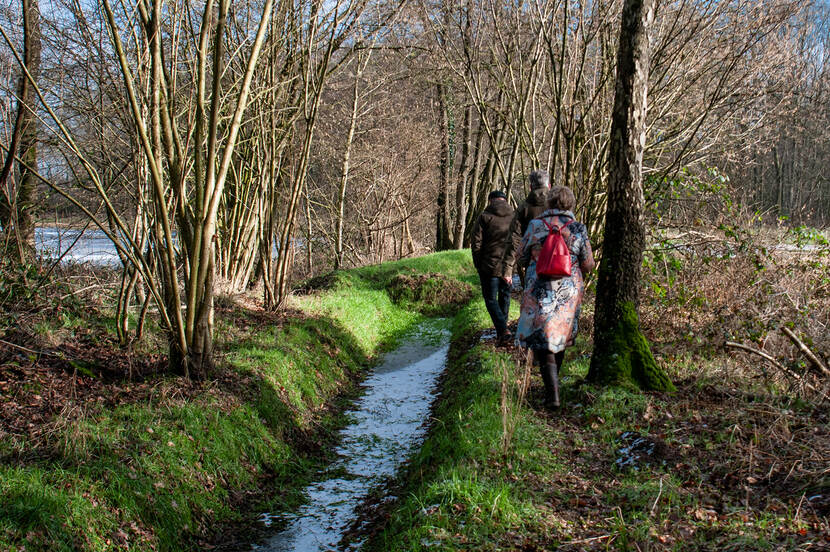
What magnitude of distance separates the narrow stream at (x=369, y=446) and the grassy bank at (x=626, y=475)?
49 cm

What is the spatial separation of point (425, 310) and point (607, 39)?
7.29 m

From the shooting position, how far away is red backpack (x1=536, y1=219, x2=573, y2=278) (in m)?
5.67

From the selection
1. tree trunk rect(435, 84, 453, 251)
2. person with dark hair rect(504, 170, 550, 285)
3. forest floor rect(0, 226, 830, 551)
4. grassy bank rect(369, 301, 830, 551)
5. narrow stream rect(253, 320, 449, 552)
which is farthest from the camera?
tree trunk rect(435, 84, 453, 251)

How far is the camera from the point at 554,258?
569 centimetres

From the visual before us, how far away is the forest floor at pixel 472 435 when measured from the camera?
3.65 meters

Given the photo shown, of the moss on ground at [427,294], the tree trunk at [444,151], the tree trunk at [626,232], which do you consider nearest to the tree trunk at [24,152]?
the tree trunk at [626,232]

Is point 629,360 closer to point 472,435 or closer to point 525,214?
point 472,435

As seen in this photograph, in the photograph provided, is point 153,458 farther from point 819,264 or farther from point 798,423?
point 819,264

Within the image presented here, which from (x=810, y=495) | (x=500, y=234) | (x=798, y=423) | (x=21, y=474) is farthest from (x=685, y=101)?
(x=21, y=474)


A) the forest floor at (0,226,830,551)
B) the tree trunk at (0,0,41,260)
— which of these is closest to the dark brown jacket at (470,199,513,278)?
the forest floor at (0,226,830,551)

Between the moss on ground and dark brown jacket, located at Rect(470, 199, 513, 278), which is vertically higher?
dark brown jacket, located at Rect(470, 199, 513, 278)

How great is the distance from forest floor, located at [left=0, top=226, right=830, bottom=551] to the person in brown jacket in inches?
20.6

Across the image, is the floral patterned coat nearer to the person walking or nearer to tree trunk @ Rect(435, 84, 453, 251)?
the person walking

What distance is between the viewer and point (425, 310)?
566 inches
